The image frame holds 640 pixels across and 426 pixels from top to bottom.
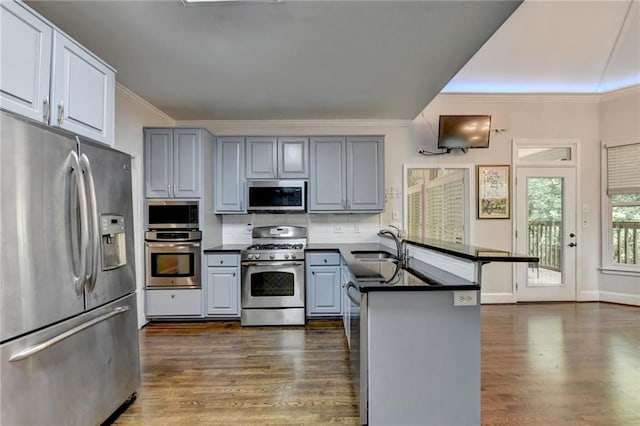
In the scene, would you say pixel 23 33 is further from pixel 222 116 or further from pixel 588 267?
pixel 588 267

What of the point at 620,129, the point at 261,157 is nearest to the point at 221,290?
the point at 261,157

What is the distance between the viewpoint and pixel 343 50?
96.0 inches

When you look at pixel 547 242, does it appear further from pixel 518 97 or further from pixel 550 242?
pixel 518 97

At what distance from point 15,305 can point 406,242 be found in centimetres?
251

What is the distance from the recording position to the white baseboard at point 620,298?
4191 millimetres

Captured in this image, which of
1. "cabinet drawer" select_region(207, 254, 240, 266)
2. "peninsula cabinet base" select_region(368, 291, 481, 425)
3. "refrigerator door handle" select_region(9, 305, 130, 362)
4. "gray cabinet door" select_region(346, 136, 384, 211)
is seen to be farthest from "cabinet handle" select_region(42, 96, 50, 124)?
"gray cabinet door" select_region(346, 136, 384, 211)

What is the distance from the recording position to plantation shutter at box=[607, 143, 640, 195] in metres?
4.19

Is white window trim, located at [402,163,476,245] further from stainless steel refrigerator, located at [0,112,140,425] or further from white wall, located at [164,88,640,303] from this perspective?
stainless steel refrigerator, located at [0,112,140,425]

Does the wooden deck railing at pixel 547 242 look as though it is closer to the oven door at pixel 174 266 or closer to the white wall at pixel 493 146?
the white wall at pixel 493 146

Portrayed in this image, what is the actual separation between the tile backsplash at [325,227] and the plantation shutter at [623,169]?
3325 mm

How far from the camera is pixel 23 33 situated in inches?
56.6

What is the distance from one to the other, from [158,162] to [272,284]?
1986mm

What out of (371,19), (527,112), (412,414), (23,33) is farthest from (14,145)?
(527,112)

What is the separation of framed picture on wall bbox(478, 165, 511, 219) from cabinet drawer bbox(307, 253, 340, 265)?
7.47 ft
